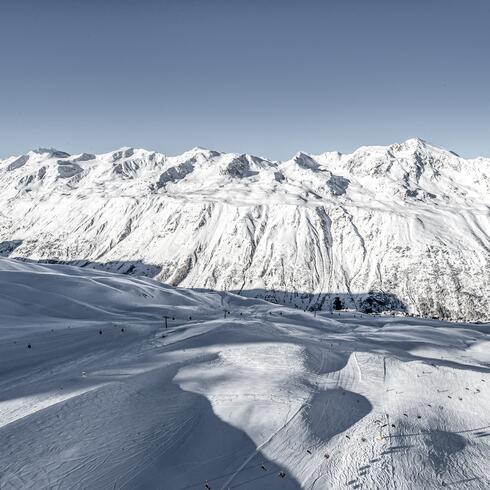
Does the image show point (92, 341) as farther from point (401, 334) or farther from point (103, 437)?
point (401, 334)

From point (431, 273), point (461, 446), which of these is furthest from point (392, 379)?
point (431, 273)

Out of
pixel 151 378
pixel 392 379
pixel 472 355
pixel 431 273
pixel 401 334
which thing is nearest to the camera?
pixel 151 378

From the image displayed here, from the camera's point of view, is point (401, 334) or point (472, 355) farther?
point (401, 334)

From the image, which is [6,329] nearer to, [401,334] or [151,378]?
[151,378]

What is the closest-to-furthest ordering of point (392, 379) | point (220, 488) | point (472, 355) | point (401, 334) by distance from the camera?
point (220, 488) → point (392, 379) → point (472, 355) → point (401, 334)

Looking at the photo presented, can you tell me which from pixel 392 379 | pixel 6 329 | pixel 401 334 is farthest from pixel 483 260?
pixel 6 329

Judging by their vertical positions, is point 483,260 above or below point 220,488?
above
